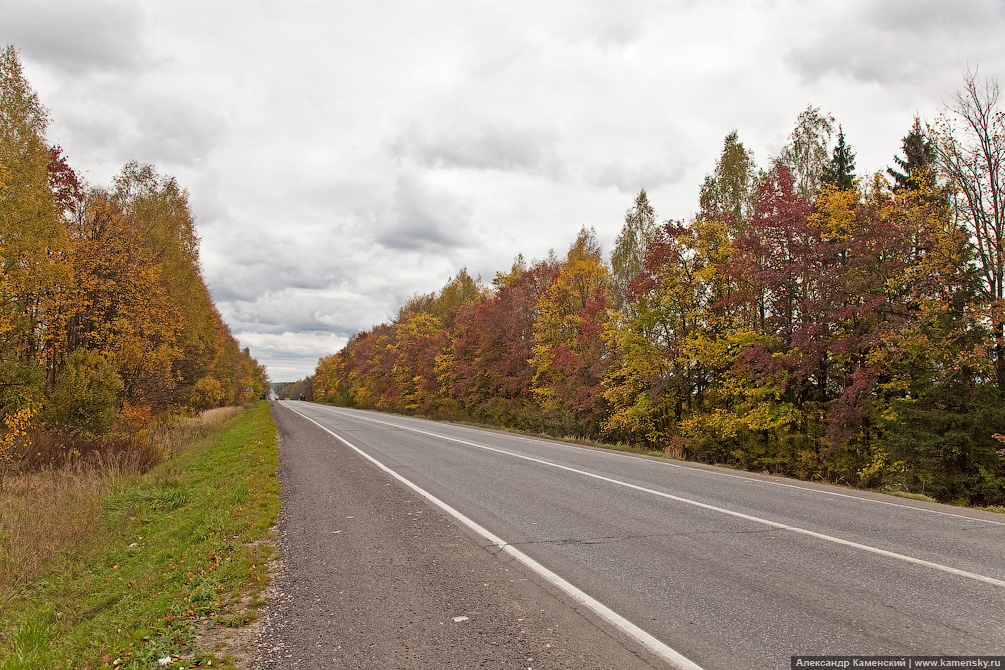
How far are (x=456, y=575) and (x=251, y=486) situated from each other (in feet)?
20.8

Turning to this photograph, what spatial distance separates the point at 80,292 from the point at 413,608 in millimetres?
19398

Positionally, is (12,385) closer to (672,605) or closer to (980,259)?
(672,605)

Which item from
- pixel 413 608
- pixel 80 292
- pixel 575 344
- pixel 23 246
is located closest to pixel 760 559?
pixel 413 608

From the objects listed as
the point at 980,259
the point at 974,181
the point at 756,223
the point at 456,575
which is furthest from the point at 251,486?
the point at 974,181

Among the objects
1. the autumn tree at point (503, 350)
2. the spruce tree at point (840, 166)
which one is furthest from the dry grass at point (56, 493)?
the spruce tree at point (840, 166)

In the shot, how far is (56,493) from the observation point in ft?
33.6

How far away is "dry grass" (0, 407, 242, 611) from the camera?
22.9 feet

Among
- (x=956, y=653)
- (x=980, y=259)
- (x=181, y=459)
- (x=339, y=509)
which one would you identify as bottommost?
(x=181, y=459)

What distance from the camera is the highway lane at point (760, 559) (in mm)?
3275

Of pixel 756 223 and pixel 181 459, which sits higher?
pixel 756 223

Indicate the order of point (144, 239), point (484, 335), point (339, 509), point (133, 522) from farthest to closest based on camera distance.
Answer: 1. point (484, 335)
2. point (144, 239)
3. point (133, 522)
4. point (339, 509)

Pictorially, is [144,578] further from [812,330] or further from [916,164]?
[916,164]

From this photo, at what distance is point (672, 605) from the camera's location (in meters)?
3.79

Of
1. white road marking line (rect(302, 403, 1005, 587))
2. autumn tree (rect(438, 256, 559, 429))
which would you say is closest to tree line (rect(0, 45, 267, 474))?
white road marking line (rect(302, 403, 1005, 587))
